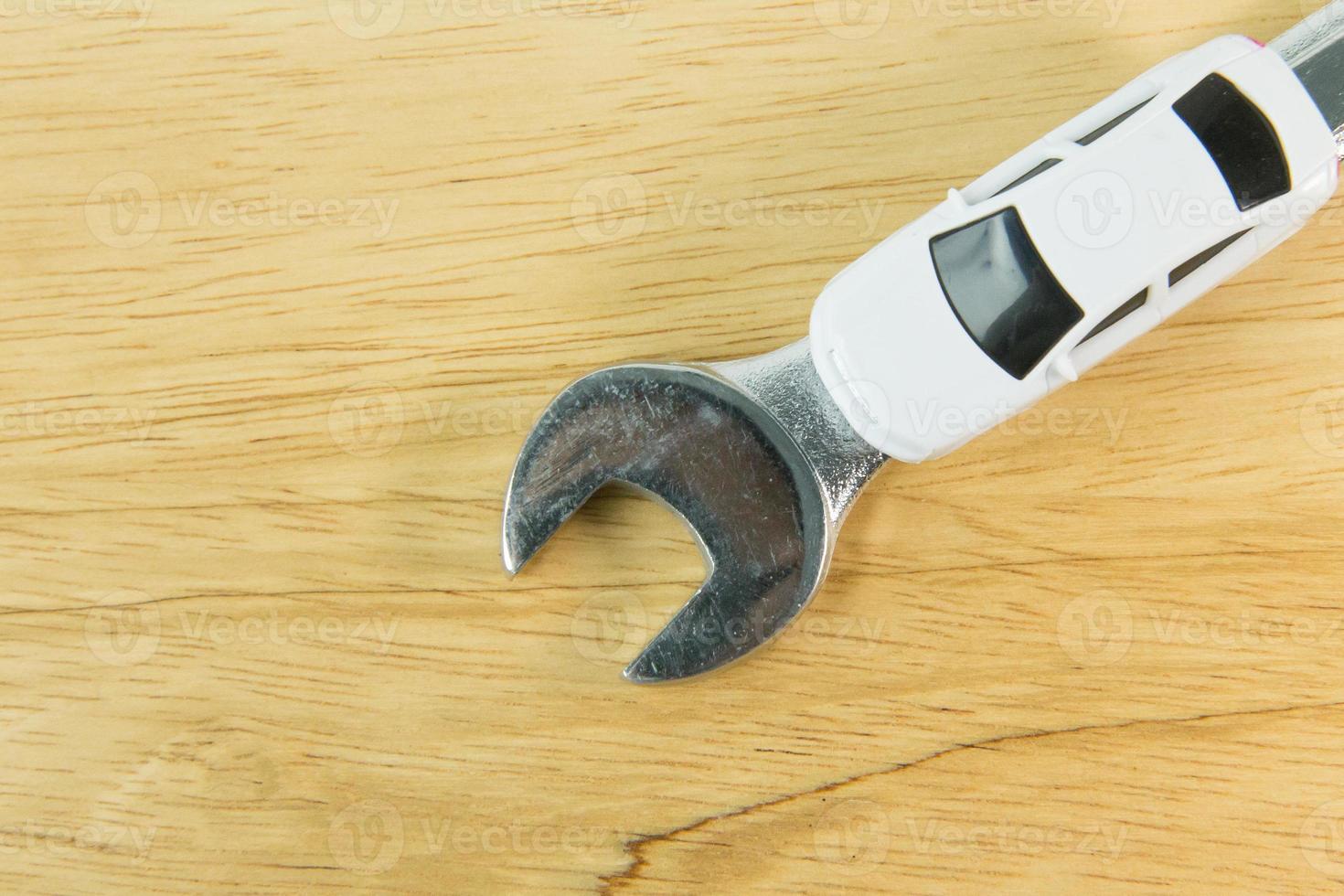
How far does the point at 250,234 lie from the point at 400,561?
1.74 feet

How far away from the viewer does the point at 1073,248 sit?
3.33 feet

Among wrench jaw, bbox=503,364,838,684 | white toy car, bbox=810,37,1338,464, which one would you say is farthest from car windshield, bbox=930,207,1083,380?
wrench jaw, bbox=503,364,838,684

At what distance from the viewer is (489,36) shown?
1.32 metres

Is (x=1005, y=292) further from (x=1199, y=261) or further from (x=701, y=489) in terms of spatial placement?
(x=701, y=489)

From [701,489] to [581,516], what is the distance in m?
0.19

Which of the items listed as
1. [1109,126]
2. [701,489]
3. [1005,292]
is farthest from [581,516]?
[1109,126]

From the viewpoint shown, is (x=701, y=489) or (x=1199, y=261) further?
(x=701, y=489)

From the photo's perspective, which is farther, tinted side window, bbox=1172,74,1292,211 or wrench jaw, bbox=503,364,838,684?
wrench jaw, bbox=503,364,838,684

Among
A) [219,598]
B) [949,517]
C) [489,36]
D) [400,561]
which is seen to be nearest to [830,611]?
[949,517]

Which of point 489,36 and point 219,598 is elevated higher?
point 489,36

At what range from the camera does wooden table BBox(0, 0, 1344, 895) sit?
4.12 feet

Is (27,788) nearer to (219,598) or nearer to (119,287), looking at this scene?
(219,598)

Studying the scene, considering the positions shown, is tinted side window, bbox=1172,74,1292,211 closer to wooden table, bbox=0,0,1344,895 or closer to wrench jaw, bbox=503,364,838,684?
wooden table, bbox=0,0,1344,895

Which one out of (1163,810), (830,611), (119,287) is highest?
(119,287)
